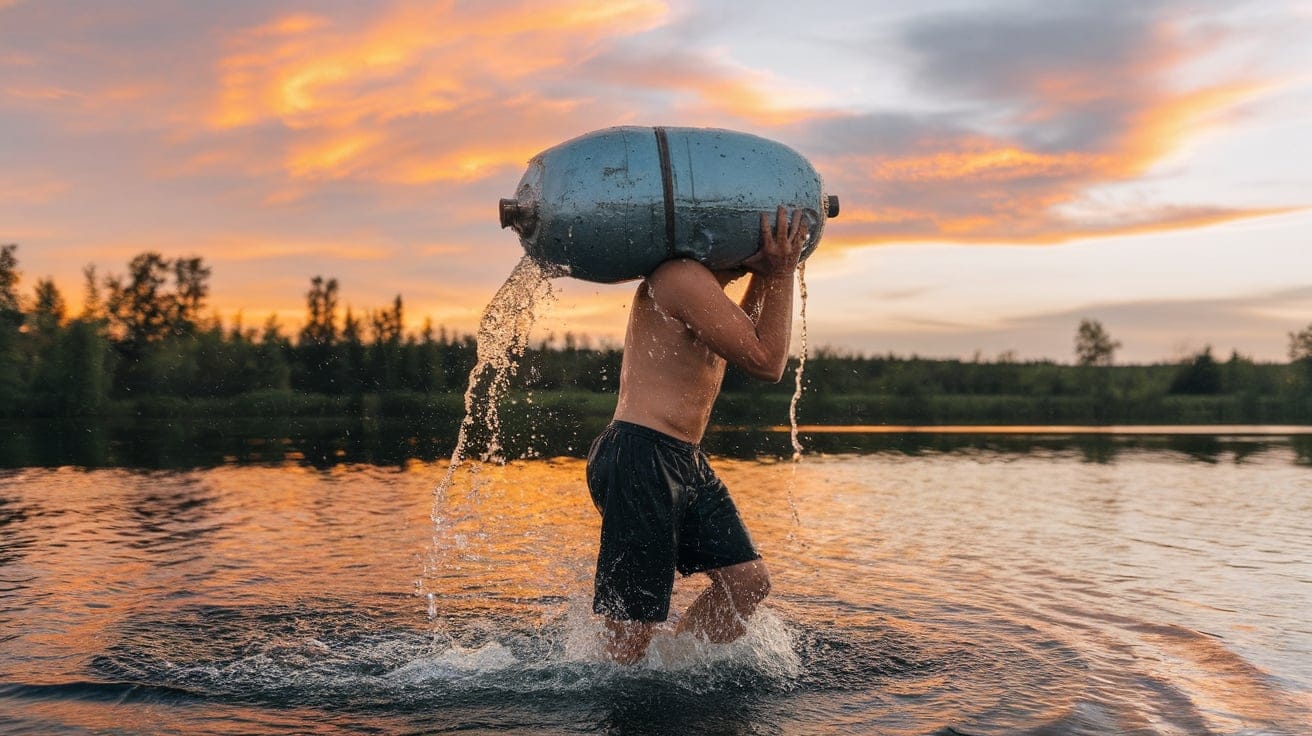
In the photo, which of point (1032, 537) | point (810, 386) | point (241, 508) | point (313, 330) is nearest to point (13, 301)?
point (313, 330)

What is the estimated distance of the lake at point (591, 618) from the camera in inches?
171

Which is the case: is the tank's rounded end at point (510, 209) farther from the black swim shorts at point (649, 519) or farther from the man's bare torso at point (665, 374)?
the black swim shorts at point (649, 519)

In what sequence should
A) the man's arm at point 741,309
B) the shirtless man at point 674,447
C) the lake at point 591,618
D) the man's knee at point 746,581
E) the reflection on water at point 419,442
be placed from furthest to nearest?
1. the reflection on water at point 419,442
2. the man's knee at point 746,581
3. the lake at point 591,618
4. the shirtless man at point 674,447
5. the man's arm at point 741,309

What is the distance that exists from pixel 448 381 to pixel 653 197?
33281mm

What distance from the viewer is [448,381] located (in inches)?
1441

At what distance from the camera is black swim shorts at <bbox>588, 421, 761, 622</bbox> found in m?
4.36

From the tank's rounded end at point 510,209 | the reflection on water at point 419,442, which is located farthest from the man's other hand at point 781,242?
the reflection on water at point 419,442

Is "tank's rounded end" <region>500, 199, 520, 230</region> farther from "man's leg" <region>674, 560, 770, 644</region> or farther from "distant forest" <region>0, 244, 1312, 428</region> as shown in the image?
"distant forest" <region>0, 244, 1312, 428</region>

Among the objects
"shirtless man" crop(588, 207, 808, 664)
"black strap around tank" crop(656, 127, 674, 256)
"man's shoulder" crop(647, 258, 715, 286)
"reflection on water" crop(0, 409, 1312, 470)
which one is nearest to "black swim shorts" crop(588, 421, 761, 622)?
"shirtless man" crop(588, 207, 808, 664)

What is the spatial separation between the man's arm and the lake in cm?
146

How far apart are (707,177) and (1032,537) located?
6507mm

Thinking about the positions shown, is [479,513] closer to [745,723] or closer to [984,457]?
[745,723]

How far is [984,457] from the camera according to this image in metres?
18.4

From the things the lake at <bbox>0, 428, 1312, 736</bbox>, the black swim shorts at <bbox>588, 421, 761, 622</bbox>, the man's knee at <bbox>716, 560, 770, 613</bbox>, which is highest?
the black swim shorts at <bbox>588, 421, 761, 622</bbox>
